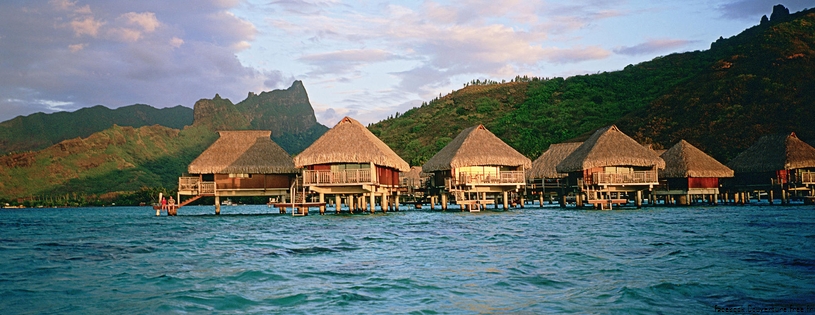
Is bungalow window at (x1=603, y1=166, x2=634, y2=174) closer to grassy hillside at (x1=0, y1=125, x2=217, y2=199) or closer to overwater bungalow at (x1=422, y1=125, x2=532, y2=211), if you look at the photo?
overwater bungalow at (x1=422, y1=125, x2=532, y2=211)

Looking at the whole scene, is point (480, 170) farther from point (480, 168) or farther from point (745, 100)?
point (745, 100)

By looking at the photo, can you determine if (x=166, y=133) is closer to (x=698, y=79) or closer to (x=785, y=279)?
(x=698, y=79)

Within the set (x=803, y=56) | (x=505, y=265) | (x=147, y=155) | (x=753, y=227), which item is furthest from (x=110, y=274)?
(x=147, y=155)

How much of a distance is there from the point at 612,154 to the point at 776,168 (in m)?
14.2

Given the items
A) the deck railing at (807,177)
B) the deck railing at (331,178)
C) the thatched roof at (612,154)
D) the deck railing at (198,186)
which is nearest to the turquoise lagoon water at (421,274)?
the deck railing at (331,178)

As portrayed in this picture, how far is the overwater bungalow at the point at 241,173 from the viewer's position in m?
40.4

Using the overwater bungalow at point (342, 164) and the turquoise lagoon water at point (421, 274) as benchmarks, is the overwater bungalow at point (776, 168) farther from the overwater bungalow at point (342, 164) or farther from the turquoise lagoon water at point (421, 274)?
the overwater bungalow at point (342, 164)

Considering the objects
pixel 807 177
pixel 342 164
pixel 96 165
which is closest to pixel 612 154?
pixel 807 177

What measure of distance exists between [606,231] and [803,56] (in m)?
80.0

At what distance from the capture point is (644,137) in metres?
80.1

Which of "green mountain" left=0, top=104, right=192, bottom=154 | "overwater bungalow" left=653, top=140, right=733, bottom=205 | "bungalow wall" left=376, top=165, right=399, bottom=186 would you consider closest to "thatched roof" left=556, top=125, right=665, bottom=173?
"overwater bungalow" left=653, top=140, right=733, bottom=205

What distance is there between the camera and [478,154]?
39.9 metres

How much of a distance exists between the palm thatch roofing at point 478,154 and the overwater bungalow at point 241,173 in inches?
367

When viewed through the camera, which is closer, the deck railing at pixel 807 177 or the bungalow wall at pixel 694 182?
the deck railing at pixel 807 177
